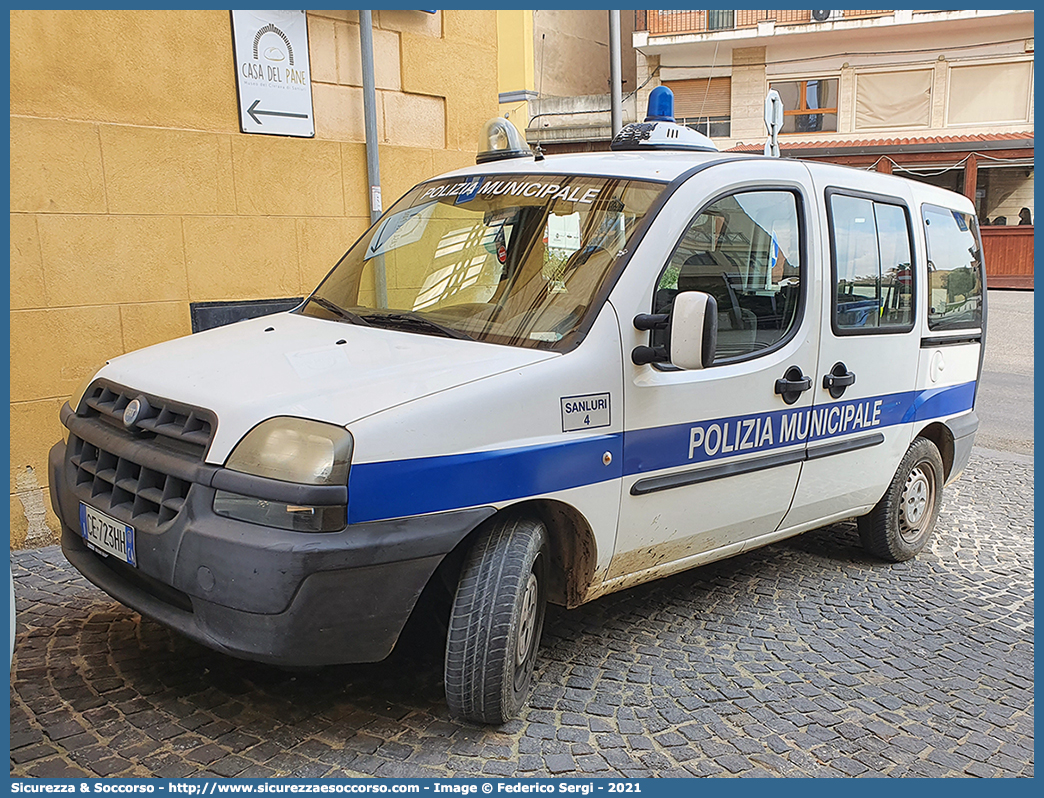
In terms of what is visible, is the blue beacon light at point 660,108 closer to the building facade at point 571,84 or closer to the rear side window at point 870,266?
the rear side window at point 870,266

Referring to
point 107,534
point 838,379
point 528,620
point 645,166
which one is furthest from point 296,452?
point 838,379

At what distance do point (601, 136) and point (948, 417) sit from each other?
2210 cm

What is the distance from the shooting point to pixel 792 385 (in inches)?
157

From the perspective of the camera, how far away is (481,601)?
9.79ft

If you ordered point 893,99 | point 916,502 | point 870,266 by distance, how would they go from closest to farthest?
1. point 870,266
2. point 916,502
3. point 893,99

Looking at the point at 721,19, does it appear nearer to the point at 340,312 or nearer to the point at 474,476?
the point at 340,312

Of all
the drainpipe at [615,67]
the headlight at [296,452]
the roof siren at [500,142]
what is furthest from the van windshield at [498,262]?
the drainpipe at [615,67]

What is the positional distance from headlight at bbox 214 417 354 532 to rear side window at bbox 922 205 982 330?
11.8ft

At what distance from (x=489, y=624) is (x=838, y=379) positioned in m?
2.20

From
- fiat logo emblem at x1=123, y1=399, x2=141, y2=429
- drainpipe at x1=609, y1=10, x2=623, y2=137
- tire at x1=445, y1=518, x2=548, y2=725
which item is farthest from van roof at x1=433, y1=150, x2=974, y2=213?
drainpipe at x1=609, y1=10, x2=623, y2=137

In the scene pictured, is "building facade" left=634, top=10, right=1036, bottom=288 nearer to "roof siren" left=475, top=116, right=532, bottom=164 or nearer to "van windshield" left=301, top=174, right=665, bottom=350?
"roof siren" left=475, top=116, right=532, bottom=164

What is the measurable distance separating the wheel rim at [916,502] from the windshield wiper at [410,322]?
2.96 metres

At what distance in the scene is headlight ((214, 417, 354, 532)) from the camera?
2.68 metres

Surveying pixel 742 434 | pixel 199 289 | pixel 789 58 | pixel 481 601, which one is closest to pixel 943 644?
pixel 742 434
